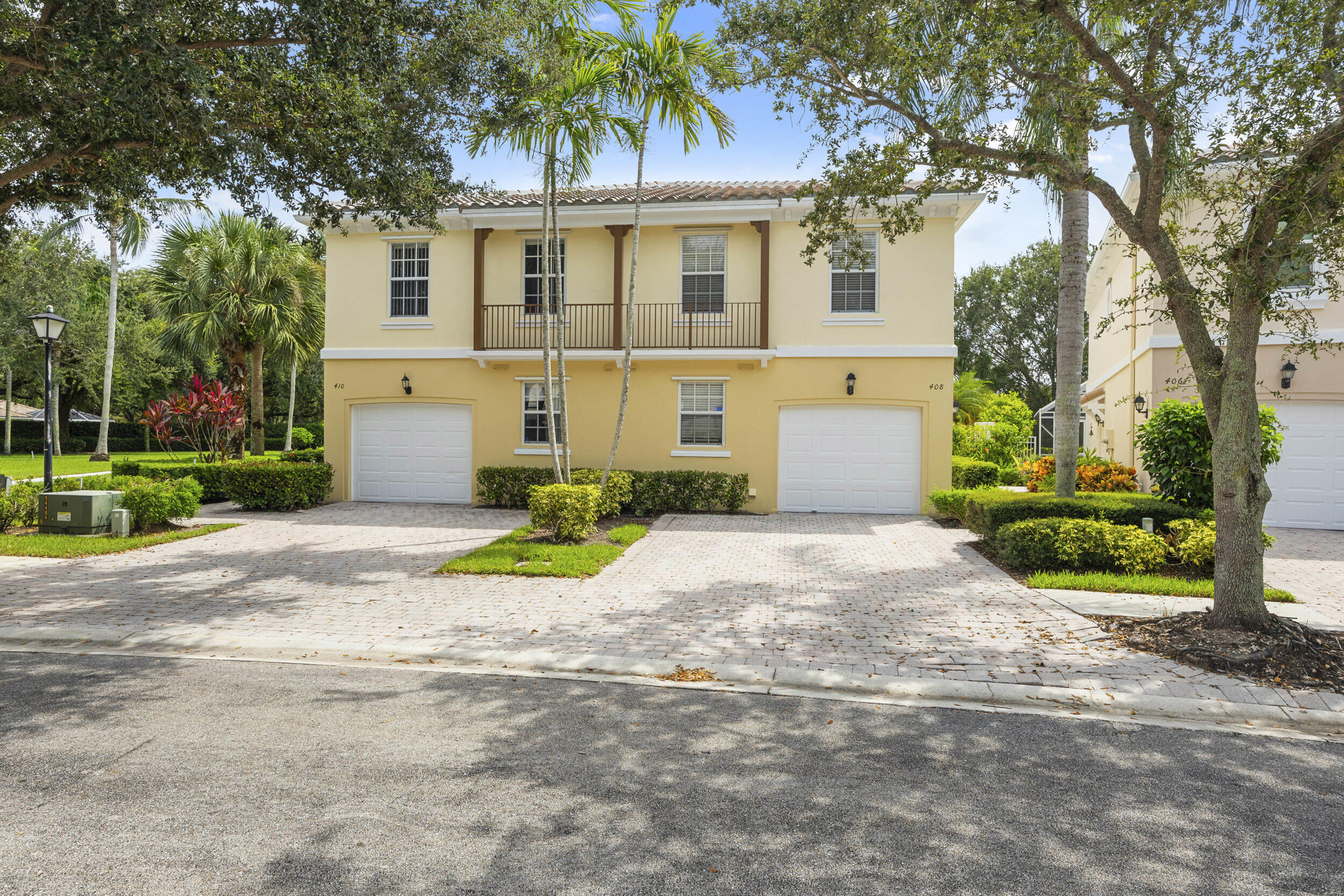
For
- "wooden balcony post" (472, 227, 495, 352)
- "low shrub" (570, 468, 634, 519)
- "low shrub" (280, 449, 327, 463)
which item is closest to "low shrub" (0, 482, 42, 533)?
"low shrub" (280, 449, 327, 463)

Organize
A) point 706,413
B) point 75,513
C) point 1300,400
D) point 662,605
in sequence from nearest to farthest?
point 662,605 < point 75,513 < point 1300,400 < point 706,413

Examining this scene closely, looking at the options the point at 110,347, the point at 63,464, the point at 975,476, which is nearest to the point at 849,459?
the point at 975,476

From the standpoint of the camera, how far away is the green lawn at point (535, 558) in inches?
358

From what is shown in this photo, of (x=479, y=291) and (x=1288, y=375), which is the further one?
(x=479, y=291)

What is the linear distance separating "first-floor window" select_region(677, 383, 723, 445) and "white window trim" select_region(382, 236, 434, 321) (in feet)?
19.1

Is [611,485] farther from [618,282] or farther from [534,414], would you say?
[618,282]

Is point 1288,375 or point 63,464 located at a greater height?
point 1288,375

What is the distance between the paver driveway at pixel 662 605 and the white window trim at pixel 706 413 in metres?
4.11

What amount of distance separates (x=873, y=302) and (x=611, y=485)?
6.53 m

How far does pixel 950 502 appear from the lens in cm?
1373

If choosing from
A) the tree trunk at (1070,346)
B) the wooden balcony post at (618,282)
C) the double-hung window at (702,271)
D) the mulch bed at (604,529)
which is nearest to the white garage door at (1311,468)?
the tree trunk at (1070,346)

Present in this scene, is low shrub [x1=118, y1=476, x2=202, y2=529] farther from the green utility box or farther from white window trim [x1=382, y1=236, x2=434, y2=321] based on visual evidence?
white window trim [x1=382, y1=236, x2=434, y2=321]

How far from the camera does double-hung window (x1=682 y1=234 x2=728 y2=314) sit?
1591 cm

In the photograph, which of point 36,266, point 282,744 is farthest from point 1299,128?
point 36,266
